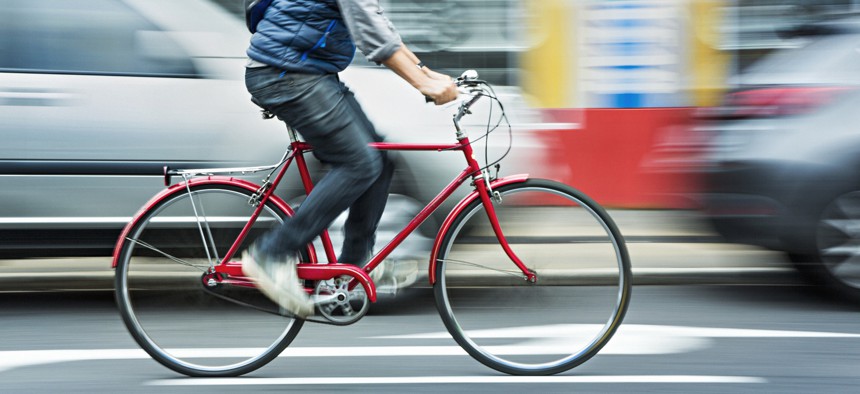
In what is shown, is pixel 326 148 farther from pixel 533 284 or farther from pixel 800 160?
pixel 800 160

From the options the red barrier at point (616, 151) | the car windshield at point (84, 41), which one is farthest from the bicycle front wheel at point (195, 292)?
the red barrier at point (616, 151)

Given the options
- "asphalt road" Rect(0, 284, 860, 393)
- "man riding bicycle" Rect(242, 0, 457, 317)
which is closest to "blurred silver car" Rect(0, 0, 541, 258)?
"asphalt road" Rect(0, 284, 860, 393)

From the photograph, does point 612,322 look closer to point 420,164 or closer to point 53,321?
point 420,164

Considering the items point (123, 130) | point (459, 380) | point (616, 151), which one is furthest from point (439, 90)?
point (616, 151)

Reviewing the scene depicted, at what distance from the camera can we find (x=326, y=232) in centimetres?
412

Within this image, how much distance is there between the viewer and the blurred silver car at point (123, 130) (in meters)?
5.41

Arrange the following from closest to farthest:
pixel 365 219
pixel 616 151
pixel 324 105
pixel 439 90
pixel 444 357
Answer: pixel 439 90, pixel 324 105, pixel 365 219, pixel 444 357, pixel 616 151

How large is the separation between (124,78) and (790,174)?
3.15 meters

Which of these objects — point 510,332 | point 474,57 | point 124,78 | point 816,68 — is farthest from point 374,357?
point 474,57

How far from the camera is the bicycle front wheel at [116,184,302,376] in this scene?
13.6ft

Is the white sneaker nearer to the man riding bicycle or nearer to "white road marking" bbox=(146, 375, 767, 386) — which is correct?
the man riding bicycle

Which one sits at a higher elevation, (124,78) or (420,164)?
(124,78)

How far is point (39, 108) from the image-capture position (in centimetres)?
540

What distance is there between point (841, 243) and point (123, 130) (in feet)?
11.1
